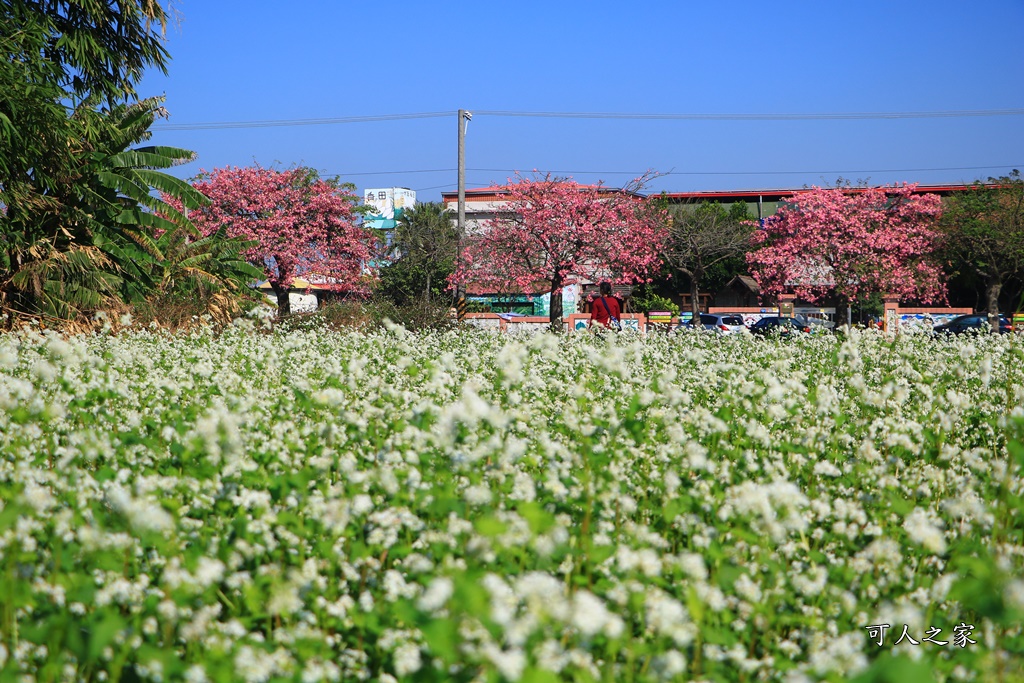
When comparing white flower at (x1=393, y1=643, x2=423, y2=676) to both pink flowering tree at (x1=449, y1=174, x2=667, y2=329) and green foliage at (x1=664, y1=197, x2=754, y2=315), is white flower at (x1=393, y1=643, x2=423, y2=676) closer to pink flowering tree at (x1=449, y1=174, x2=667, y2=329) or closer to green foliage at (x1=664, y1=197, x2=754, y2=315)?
pink flowering tree at (x1=449, y1=174, x2=667, y2=329)

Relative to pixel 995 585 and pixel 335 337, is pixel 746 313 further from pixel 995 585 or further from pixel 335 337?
pixel 995 585

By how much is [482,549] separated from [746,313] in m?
45.8

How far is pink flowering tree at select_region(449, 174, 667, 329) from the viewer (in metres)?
27.1

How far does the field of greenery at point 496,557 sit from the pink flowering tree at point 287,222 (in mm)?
31401

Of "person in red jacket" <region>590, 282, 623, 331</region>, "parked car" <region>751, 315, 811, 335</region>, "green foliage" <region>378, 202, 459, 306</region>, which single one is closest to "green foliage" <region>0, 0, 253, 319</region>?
"person in red jacket" <region>590, 282, 623, 331</region>

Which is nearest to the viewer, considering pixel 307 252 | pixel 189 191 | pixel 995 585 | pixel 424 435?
pixel 995 585

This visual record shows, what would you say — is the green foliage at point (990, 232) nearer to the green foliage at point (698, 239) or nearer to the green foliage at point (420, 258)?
the green foliage at point (698, 239)

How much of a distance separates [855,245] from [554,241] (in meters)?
12.3

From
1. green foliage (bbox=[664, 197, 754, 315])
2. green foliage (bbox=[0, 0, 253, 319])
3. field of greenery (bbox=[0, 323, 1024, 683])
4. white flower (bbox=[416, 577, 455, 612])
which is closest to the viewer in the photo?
white flower (bbox=[416, 577, 455, 612])

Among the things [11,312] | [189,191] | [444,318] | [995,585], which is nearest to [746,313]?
[444,318]

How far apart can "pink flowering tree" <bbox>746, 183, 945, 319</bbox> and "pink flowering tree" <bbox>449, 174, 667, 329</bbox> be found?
7.47 metres

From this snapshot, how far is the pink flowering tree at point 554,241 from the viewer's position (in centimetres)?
2708

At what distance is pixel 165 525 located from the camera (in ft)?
9.04

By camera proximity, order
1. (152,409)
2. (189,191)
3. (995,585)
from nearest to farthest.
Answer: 1. (995,585)
2. (152,409)
3. (189,191)
